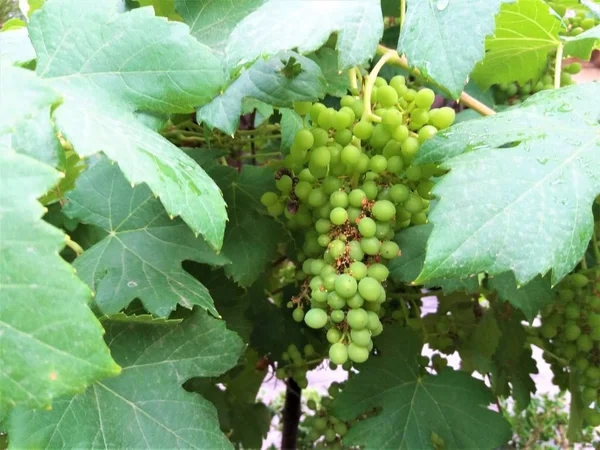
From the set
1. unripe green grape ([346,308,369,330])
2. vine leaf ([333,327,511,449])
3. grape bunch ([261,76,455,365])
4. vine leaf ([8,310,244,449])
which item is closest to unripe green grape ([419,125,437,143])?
grape bunch ([261,76,455,365])

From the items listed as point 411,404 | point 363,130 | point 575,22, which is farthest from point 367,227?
point 575,22

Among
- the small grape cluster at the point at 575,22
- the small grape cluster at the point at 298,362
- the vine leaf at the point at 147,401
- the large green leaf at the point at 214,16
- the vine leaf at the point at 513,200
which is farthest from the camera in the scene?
the small grape cluster at the point at 298,362

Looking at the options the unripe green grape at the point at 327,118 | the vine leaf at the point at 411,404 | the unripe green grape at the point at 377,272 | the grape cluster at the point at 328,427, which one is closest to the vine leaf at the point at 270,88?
the unripe green grape at the point at 327,118

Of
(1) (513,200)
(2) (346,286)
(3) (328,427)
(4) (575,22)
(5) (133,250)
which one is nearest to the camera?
(1) (513,200)

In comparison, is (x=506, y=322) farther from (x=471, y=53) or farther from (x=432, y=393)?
(x=471, y=53)

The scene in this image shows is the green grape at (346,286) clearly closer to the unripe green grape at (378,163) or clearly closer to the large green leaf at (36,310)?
the unripe green grape at (378,163)

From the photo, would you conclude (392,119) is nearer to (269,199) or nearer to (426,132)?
(426,132)

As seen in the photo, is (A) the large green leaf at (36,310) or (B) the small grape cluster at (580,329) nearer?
(A) the large green leaf at (36,310)
